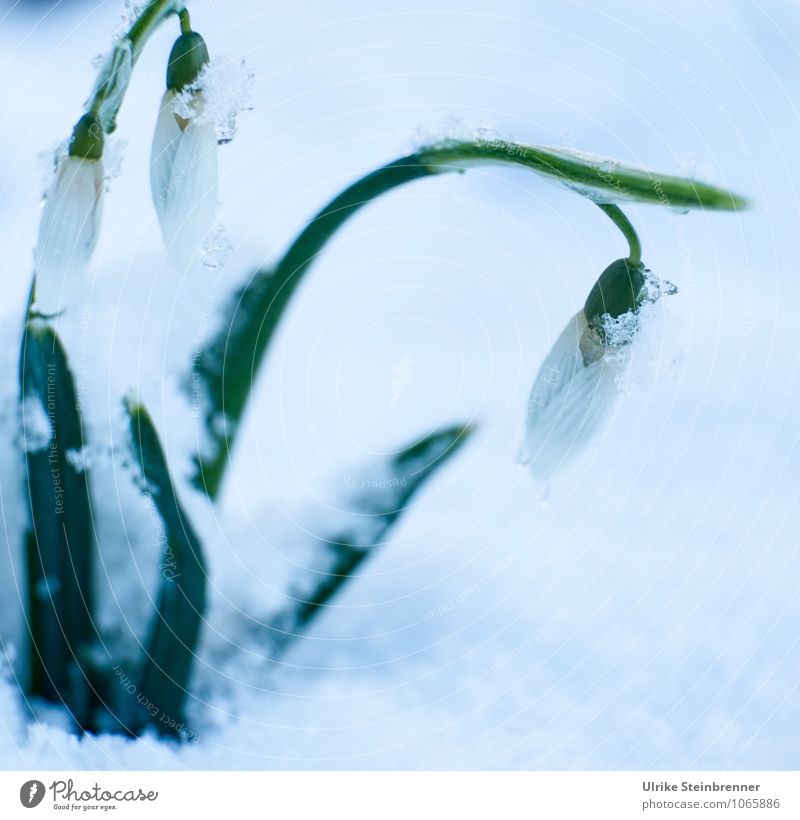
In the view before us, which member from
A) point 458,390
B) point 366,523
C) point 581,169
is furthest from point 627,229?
point 366,523

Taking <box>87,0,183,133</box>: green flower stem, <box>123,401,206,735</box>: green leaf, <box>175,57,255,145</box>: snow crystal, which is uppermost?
<box>87,0,183,133</box>: green flower stem

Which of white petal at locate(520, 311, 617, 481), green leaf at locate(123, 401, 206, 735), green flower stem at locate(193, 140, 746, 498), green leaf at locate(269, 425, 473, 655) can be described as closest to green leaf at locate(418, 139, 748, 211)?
green flower stem at locate(193, 140, 746, 498)

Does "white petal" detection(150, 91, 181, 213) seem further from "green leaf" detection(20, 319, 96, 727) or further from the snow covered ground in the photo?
"green leaf" detection(20, 319, 96, 727)

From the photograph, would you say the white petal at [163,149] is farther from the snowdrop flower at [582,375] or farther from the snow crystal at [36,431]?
the snowdrop flower at [582,375]

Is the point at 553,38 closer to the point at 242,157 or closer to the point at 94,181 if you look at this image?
the point at 242,157

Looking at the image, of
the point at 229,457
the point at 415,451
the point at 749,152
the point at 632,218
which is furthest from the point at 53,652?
the point at 749,152
